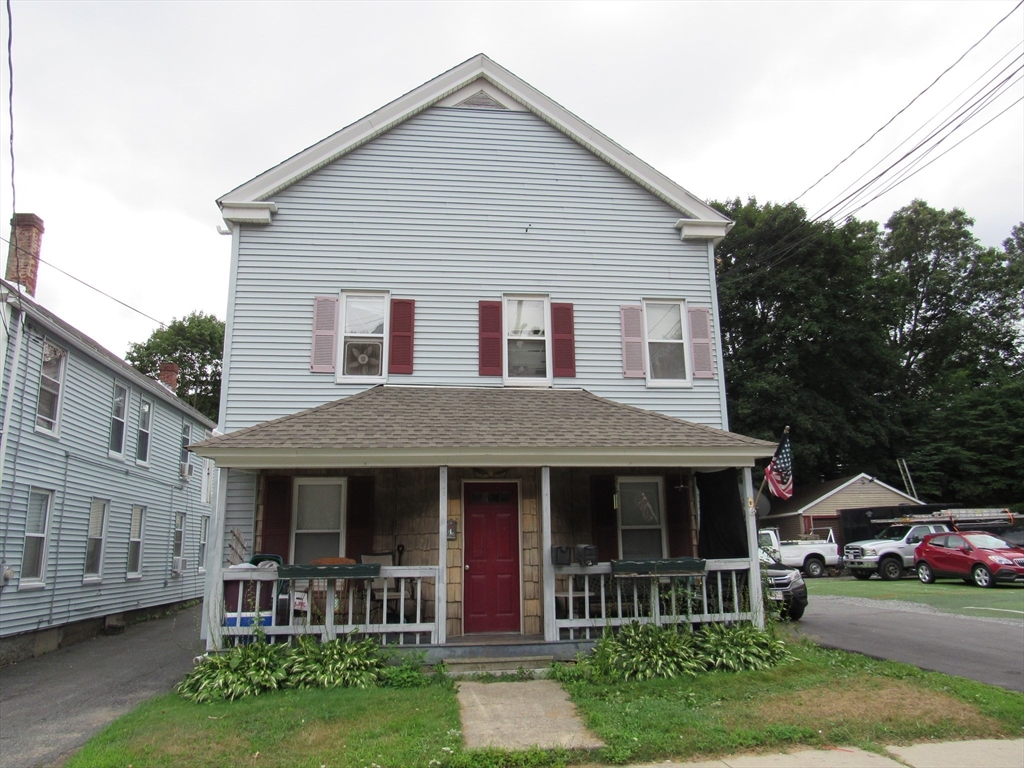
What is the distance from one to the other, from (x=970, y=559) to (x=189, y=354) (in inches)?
1529

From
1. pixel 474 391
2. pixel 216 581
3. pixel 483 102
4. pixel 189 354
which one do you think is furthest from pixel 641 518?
pixel 189 354

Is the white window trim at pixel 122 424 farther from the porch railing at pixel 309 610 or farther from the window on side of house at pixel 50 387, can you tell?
the porch railing at pixel 309 610

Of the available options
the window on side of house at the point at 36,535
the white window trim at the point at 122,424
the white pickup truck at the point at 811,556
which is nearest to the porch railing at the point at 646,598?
the window on side of house at the point at 36,535

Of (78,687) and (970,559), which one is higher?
(970,559)

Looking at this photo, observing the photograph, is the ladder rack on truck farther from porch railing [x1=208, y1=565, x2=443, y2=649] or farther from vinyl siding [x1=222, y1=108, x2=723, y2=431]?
porch railing [x1=208, y1=565, x2=443, y2=649]

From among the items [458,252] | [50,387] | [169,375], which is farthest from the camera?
[169,375]

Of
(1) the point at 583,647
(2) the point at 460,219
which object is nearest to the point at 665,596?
(1) the point at 583,647

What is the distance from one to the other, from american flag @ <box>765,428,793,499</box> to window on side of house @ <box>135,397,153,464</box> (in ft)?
47.4

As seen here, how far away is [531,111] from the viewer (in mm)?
12781

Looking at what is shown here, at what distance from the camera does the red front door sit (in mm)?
10234

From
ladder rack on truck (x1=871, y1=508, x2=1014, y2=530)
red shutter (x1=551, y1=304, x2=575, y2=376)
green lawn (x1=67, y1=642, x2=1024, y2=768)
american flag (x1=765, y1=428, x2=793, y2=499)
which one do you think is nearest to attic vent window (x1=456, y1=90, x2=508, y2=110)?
red shutter (x1=551, y1=304, x2=575, y2=376)

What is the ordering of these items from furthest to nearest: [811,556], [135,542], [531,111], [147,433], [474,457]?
[811,556]
[147,433]
[135,542]
[531,111]
[474,457]

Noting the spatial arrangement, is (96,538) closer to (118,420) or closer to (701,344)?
(118,420)

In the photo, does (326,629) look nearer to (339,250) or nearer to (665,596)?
(665,596)
